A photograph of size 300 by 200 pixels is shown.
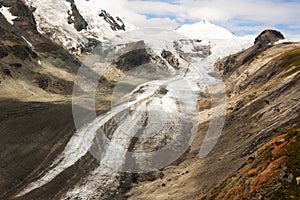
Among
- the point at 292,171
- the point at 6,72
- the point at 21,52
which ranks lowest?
the point at 6,72

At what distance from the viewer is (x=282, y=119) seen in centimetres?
5175

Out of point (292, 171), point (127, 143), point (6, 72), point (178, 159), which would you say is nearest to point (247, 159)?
point (292, 171)

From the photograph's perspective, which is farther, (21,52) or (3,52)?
(21,52)

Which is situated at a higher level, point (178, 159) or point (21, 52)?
point (178, 159)

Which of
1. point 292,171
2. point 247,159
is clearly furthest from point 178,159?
point 292,171

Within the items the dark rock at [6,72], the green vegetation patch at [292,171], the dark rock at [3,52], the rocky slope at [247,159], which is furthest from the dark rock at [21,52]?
the green vegetation patch at [292,171]

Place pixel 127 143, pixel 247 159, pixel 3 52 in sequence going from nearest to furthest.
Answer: pixel 247 159
pixel 127 143
pixel 3 52

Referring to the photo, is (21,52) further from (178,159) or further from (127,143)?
(178,159)

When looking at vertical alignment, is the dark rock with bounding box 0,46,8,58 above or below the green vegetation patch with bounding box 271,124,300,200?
below

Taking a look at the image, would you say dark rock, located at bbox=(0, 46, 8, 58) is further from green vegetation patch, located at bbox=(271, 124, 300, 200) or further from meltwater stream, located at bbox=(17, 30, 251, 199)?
green vegetation patch, located at bbox=(271, 124, 300, 200)

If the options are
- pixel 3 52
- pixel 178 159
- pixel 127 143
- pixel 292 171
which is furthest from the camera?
pixel 3 52

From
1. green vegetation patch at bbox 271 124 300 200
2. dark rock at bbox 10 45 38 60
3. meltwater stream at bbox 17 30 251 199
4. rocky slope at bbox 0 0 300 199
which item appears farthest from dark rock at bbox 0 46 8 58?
green vegetation patch at bbox 271 124 300 200

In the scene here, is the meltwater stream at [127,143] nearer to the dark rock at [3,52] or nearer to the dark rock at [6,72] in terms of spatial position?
the dark rock at [6,72]

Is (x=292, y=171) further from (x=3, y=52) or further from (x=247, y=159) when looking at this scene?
(x=3, y=52)
